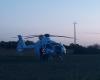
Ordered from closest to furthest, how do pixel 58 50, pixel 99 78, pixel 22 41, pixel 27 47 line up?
pixel 99 78 < pixel 58 50 < pixel 27 47 < pixel 22 41

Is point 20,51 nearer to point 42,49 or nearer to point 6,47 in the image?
point 42,49

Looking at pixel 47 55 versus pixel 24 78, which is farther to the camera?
pixel 47 55

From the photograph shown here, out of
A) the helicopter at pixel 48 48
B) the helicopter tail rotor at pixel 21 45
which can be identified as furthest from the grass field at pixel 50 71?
Result: the helicopter tail rotor at pixel 21 45

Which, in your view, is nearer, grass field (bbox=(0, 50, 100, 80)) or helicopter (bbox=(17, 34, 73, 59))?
grass field (bbox=(0, 50, 100, 80))

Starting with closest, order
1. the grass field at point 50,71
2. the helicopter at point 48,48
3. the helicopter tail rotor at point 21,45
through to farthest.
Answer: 1. the grass field at point 50,71
2. the helicopter at point 48,48
3. the helicopter tail rotor at point 21,45

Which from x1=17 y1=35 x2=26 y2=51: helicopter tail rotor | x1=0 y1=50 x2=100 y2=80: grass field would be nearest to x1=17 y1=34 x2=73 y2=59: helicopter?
x1=17 y1=35 x2=26 y2=51: helicopter tail rotor

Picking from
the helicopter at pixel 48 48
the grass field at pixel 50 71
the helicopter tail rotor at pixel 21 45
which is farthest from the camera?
the helicopter tail rotor at pixel 21 45

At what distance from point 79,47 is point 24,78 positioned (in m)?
47.9

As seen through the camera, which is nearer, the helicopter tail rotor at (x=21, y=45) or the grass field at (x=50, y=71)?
the grass field at (x=50, y=71)

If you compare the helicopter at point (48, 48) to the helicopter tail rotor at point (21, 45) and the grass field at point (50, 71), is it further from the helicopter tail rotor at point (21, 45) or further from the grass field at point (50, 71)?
the grass field at point (50, 71)

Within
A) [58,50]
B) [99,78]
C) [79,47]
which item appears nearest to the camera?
[99,78]

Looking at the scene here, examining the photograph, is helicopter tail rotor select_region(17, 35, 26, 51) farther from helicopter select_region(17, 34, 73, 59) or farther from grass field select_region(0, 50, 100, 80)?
grass field select_region(0, 50, 100, 80)

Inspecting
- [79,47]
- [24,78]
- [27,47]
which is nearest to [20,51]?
[27,47]

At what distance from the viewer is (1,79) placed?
64.0 feet
